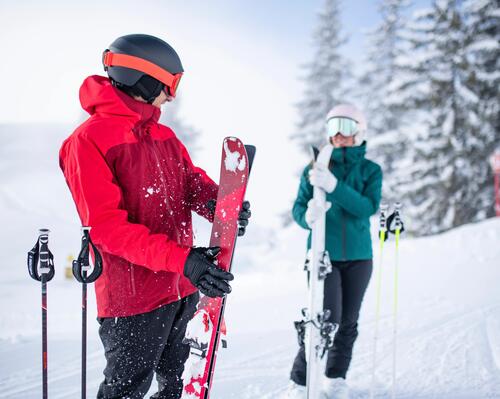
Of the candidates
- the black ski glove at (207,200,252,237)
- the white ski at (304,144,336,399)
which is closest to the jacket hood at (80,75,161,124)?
the black ski glove at (207,200,252,237)

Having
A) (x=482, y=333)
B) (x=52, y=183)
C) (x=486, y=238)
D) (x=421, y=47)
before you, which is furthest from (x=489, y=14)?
(x=52, y=183)

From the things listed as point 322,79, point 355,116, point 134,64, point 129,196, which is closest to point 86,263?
point 129,196

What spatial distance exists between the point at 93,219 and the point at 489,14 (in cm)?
1839

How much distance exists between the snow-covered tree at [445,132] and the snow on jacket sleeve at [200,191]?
51.8 feet

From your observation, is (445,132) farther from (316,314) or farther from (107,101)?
(107,101)

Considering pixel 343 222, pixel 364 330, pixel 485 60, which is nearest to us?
pixel 343 222

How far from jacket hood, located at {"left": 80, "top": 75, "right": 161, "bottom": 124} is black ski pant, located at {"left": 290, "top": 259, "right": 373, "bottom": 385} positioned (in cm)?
200

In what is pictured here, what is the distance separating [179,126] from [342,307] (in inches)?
931

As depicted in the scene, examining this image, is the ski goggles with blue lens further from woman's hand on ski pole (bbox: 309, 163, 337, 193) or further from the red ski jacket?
the red ski jacket

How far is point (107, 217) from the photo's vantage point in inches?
68.6

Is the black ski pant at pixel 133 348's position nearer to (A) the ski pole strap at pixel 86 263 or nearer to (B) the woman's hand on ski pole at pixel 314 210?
(A) the ski pole strap at pixel 86 263

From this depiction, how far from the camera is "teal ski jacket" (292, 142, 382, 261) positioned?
3.17 m

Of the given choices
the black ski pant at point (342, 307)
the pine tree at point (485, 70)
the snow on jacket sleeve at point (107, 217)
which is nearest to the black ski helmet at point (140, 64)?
the snow on jacket sleeve at point (107, 217)

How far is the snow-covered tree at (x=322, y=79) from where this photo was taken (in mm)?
20391
